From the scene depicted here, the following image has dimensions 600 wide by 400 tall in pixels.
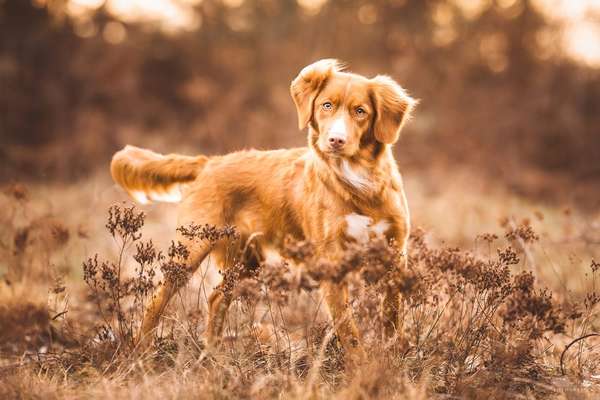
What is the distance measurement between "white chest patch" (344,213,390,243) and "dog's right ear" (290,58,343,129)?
27.4 inches

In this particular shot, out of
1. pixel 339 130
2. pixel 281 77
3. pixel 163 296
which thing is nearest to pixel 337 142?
pixel 339 130

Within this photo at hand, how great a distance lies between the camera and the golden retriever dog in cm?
331

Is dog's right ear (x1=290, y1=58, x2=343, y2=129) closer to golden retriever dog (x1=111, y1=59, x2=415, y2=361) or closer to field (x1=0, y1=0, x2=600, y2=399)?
golden retriever dog (x1=111, y1=59, x2=415, y2=361)

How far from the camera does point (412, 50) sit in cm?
1404

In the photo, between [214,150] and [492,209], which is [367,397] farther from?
[214,150]

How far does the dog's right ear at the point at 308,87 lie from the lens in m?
3.60

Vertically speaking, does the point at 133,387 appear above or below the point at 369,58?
below

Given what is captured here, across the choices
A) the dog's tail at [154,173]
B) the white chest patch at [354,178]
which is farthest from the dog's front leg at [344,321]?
the dog's tail at [154,173]

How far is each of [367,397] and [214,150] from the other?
9.87 metres

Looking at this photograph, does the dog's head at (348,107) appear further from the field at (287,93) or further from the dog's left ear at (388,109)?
the field at (287,93)

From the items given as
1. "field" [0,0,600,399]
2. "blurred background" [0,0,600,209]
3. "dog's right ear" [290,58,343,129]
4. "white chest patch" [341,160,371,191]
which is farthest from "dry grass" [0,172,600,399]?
"blurred background" [0,0,600,209]

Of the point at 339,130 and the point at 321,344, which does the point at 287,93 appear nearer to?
the point at 339,130

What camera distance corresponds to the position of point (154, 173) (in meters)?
4.12

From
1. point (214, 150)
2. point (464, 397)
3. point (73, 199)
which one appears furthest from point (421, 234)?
point (214, 150)
